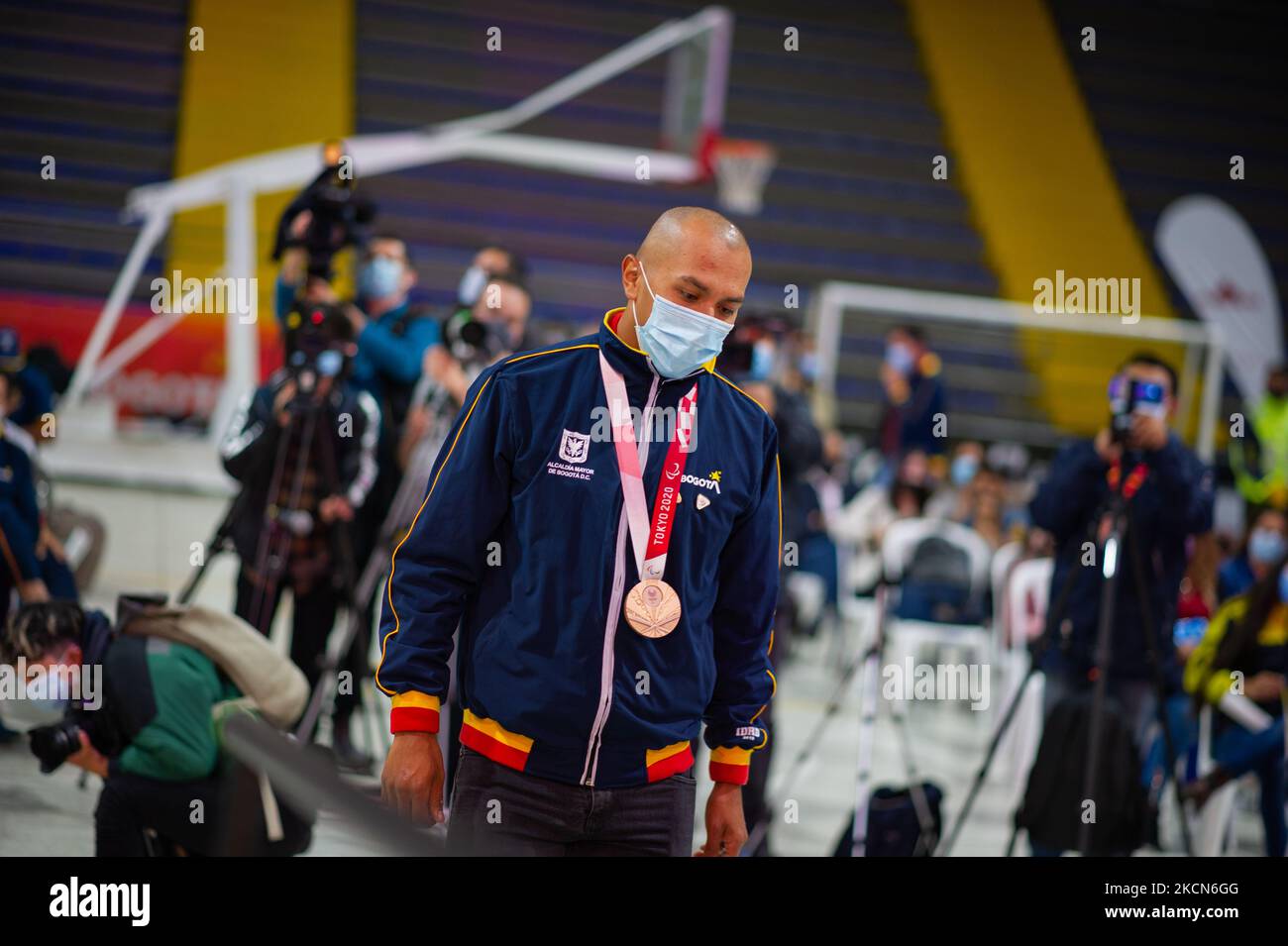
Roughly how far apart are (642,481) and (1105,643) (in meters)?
2.11

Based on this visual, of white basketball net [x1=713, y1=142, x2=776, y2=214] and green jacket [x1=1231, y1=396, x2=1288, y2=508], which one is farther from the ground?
white basketball net [x1=713, y1=142, x2=776, y2=214]

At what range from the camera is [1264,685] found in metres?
4.89

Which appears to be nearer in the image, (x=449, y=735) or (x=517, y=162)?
(x=449, y=735)

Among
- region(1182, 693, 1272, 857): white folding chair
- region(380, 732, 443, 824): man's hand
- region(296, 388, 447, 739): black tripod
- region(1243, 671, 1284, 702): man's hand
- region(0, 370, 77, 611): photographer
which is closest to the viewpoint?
region(380, 732, 443, 824): man's hand

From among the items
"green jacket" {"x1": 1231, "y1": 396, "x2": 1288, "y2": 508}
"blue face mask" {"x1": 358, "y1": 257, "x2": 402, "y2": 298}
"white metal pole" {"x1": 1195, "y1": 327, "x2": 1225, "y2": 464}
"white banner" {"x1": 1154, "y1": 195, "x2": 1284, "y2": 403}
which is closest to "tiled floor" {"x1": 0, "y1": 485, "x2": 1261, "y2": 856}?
"blue face mask" {"x1": 358, "y1": 257, "x2": 402, "y2": 298}

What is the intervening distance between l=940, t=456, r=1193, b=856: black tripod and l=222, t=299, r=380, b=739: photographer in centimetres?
201

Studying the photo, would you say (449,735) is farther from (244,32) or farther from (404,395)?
(244,32)

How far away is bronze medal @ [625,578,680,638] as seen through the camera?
2141 millimetres

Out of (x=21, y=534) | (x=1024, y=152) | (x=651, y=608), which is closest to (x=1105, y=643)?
(x=651, y=608)

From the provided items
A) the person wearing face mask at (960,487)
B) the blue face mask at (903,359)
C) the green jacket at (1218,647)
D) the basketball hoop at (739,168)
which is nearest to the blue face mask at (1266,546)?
the green jacket at (1218,647)

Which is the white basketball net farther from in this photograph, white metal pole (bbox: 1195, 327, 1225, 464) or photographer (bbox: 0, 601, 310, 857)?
photographer (bbox: 0, 601, 310, 857)

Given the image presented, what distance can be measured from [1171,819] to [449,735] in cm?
371
